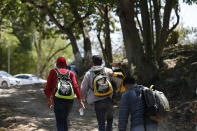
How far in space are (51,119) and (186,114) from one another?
3.91m

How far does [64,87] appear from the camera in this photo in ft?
19.3

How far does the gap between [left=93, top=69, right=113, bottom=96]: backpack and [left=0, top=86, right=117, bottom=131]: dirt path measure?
283 cm

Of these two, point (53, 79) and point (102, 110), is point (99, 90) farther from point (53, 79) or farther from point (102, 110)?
point (53, 79)

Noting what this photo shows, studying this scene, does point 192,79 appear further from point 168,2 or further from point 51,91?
point 51,91

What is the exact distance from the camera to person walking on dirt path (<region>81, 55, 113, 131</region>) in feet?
18.8

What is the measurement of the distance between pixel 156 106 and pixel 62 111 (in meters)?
2.28

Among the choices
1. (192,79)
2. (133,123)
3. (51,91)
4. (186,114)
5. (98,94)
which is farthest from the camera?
(192,79)

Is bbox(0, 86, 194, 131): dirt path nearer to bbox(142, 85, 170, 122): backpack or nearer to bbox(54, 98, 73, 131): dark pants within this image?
bbox(54, 98, 73, 131): dark pants

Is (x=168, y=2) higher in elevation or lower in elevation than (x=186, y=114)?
higher

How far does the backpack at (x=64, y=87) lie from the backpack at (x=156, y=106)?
200 centimetres

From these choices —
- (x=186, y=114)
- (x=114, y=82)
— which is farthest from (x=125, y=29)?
(x=114, y=82)

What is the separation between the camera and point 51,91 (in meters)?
6.08

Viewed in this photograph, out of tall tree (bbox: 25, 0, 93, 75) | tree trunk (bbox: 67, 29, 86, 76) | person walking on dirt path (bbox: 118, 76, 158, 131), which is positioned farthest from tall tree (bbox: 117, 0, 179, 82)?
person walking on dirt path (bbox: 118, 76, 158, 131)

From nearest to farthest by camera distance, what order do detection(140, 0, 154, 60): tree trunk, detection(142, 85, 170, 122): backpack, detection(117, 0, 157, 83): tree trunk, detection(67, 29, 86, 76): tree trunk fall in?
detection(142, 85, 170, 122): backpack → detection(117, 0, 157, 83): tree trunk → detection(140, 0, 154, 60): tree trunk → detection(67, 29, 86, 76): tree trunk
